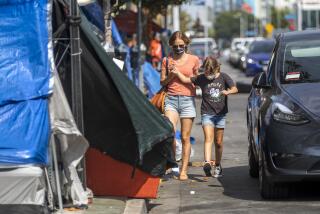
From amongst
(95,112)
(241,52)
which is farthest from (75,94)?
(241,52)

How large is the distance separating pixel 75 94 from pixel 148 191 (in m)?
1.28

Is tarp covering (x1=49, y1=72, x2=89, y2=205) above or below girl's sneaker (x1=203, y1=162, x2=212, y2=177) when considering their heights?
above

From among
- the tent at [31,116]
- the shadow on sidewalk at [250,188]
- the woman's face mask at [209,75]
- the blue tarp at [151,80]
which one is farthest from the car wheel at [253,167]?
the blue tarp at [151,80]

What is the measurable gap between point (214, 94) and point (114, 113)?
9.30ft

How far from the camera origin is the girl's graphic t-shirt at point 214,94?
10406 millimetres

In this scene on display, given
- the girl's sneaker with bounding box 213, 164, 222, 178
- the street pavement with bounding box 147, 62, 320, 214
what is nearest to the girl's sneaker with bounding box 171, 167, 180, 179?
the street pavement with bounding box 147, 62, 320, 214

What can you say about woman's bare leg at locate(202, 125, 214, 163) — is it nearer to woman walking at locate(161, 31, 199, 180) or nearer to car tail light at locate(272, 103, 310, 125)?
woman walking at locate(161, 31, 199, 180)

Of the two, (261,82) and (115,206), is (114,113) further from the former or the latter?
(261,82)

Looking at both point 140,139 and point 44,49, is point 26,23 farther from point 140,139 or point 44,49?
point 140,139

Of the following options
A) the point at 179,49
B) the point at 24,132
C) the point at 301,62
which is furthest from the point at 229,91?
the point at 24,132

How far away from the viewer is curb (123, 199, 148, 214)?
25.0 ft

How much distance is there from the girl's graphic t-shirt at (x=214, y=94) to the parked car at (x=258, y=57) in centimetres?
2282

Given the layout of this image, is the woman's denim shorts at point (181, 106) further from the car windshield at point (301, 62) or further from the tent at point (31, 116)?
the tent at point (31, 116)

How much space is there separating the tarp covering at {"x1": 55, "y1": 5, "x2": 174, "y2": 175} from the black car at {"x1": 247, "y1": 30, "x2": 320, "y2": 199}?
1118mm
